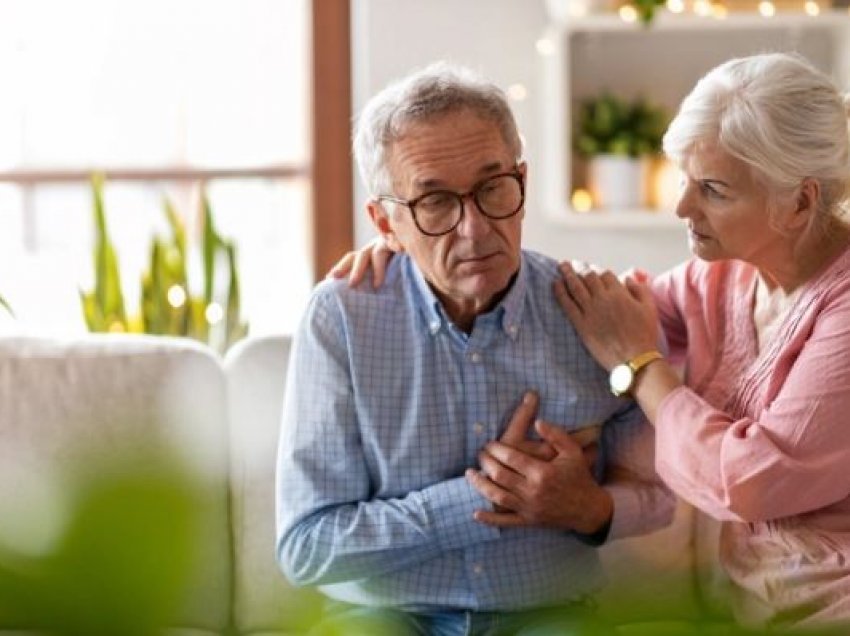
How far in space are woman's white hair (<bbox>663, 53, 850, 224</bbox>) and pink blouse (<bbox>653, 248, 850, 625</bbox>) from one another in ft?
0.39

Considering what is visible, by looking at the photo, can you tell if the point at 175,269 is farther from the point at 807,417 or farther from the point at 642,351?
the point at 807,417

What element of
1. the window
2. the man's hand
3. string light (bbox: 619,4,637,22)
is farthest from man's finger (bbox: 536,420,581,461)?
the window

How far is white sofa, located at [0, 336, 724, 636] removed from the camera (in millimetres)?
2186

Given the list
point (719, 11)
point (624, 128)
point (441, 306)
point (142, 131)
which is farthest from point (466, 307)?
point (142, 131)

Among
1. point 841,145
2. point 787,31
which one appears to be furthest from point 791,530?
point 787,31

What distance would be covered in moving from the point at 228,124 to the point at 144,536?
4070 millimetres

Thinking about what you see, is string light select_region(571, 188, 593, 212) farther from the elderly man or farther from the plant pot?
the elderly man

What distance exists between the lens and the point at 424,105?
71.9 inches

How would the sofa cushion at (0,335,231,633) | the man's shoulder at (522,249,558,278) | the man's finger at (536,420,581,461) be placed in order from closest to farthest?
the man's finger at (536,420,581,461) → the man's shoulder at (522,249,558,278) → the sofa cushion at (0,335,231,633)

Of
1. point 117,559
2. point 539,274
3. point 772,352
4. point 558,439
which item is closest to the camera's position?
point 117,559

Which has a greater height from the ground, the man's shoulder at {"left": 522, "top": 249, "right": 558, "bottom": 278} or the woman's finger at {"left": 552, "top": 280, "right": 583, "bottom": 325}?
the man's shoulder at {"left": 522, "top": 249, "right": 558, "bottom": 278}

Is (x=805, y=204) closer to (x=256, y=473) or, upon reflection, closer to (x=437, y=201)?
(x=437, y=201)

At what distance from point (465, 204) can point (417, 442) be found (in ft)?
1.04

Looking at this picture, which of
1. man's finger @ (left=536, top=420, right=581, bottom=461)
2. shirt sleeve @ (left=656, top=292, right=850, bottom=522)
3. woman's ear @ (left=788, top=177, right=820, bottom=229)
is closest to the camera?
shirt sleeve @ (left=656, top=292, right=850, bottom=522)
